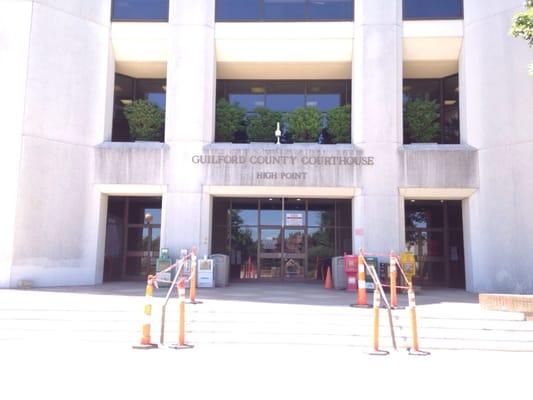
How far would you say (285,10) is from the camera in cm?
1891

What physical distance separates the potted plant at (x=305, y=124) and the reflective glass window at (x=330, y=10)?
3600 millimetres

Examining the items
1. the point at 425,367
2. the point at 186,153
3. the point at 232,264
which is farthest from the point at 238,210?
the point at 425,367

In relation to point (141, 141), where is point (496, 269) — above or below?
below

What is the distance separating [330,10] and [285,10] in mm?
1779

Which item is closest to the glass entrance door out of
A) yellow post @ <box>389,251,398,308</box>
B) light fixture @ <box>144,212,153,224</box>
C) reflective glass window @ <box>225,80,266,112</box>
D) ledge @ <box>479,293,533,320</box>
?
light fixture @ <box>144,212,153,224</box>

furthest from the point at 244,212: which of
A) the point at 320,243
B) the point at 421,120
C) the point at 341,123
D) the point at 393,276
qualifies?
the point at 393,276

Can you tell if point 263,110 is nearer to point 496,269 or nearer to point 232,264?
point 232,264

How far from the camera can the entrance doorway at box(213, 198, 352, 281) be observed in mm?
20844

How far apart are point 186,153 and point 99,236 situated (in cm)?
454

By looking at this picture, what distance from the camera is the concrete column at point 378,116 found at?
57.2 ft

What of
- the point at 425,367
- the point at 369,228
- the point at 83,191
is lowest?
the point at 425,367

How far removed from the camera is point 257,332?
991cm

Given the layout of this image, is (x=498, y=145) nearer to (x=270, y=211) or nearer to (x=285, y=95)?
(x=285, y=95)

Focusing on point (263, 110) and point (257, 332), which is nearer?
point (257, 332)
